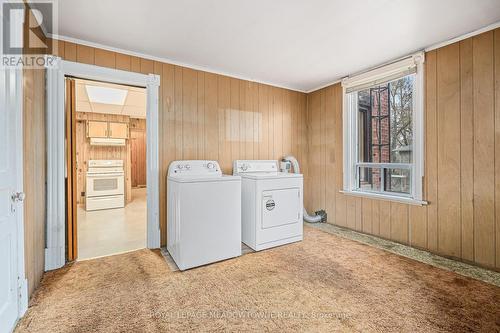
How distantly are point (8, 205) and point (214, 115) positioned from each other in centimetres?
227

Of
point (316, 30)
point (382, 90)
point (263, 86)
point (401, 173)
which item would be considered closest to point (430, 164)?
point (401, 173)

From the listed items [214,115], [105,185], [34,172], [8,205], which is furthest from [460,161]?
[105,185]

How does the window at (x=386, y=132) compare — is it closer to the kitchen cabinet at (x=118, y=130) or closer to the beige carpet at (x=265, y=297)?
the beige carpet at (x=265, y=297)

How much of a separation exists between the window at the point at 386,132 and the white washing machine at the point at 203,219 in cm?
199

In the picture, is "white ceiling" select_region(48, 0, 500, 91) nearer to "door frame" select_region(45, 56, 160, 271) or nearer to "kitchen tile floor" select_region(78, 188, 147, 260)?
"door frame" select_region(45, 56, 160, 271)

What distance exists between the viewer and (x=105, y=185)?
16.9 feet

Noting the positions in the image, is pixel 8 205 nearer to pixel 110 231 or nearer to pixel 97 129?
pixel 110 231

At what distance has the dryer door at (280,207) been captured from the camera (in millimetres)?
2838

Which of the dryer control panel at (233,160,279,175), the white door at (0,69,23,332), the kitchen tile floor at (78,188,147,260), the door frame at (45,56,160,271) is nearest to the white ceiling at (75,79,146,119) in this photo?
the door frame at (45,56,160,271)

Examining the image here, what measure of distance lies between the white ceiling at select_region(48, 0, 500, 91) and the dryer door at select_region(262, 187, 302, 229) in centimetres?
169

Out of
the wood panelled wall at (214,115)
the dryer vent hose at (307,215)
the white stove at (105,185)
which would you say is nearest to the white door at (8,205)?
the wood panelled wall at (214,115)

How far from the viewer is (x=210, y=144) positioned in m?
3.21

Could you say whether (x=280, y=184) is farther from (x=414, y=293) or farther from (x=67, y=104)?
(x=67, y=104)

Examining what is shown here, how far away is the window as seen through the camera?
273 cm
